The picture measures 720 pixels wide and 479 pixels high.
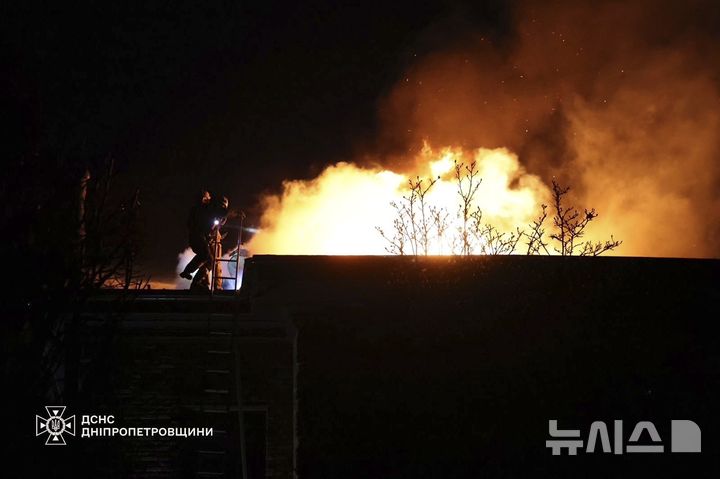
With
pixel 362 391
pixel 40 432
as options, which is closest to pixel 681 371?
pixel 362 391

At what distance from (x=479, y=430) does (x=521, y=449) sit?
43 centimetres

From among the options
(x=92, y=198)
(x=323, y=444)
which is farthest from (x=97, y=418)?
(x=323, y=444)

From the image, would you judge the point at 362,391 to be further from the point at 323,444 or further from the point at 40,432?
the point at 40,432

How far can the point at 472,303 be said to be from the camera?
20.9ft

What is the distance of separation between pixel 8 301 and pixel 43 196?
Result: 1.66 metres

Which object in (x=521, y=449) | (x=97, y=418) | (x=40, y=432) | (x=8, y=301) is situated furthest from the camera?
(x=97, y=418)

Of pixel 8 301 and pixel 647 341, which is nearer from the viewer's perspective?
pixel 647 341

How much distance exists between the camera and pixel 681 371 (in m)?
6.24

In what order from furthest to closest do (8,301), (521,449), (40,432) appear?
1. (40,432)
2. (8,301)
3. (521,449)

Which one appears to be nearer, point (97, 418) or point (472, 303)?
point (472, 303)

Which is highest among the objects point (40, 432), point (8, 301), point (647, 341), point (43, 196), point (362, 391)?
point (43, 196)

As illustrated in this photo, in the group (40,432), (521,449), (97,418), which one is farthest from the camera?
(97,418)

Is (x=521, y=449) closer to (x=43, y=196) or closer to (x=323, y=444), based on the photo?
(x=323, y=444)

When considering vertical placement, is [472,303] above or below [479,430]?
above
